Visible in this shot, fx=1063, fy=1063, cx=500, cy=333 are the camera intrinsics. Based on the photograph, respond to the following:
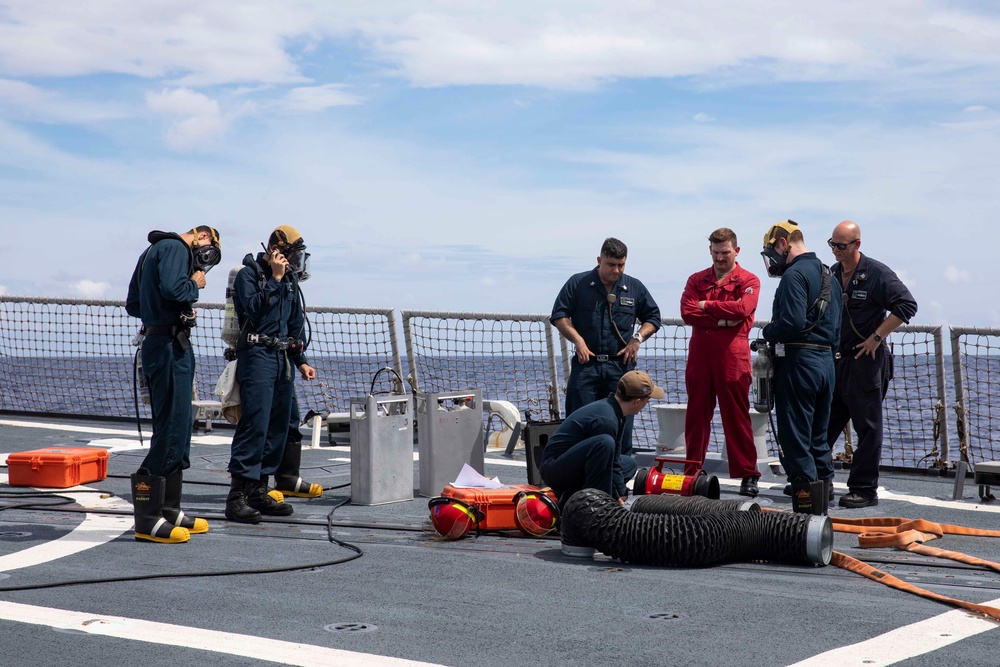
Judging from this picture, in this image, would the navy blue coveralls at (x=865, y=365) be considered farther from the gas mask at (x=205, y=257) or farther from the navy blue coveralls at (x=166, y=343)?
the navy blue coveralls at (x=166, y=343)

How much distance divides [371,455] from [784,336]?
3117 millimetres

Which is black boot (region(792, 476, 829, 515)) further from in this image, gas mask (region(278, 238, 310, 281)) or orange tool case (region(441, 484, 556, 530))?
gas mask (region(278, 238, 310, 281))

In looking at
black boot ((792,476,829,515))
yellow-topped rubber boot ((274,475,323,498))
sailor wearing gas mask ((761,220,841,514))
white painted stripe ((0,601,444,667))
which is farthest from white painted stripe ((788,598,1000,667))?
yellow-topped rubber boot ((274,475,323,498))

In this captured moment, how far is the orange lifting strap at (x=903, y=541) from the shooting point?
198 inches

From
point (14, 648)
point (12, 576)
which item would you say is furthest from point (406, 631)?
point (12, 576)

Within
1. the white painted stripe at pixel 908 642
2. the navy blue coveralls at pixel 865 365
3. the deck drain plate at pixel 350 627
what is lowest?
the white painted stripe at pixel 908 642

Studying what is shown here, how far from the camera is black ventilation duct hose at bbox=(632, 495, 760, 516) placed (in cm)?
636

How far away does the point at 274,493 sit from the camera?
7684mm

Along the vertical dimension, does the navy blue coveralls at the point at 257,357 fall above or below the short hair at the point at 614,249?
below

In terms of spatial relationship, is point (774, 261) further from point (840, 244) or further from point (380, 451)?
point (380, 451)

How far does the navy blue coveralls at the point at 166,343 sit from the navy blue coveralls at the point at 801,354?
388 centimetres

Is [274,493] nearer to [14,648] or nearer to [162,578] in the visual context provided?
[162,578]

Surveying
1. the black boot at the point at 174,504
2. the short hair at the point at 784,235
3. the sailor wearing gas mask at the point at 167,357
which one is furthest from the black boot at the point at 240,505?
the short hair at the point at 784,235

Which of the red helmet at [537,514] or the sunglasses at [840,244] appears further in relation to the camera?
the sunglasses at [840,244]
